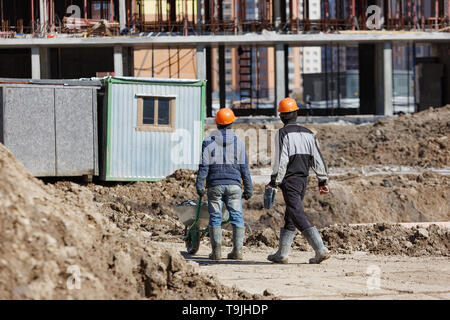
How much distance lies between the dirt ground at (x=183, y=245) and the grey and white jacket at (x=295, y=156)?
1.07 metres

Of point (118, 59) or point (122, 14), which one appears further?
point (122, 14)

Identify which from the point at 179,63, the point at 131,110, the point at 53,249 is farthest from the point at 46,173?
the point at 179,63

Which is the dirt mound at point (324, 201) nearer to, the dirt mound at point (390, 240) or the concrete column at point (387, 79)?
→ the dirt mound at point (390, 240)

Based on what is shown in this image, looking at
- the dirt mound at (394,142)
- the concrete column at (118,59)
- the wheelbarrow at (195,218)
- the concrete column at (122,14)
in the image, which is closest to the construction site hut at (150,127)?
the dirt mound at (394,142)

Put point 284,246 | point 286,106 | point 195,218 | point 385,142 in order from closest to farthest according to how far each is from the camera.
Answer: point 286,106 < point 284,246 < point 195,218 < point 385,142

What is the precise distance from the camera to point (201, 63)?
3266 cm

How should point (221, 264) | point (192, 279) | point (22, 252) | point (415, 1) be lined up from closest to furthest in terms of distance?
point (22, 252) < point (192, 279) < point (221, 264) < point (415, 1)

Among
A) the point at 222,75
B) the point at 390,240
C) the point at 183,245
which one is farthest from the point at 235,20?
the point at 390,240

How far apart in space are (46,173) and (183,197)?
2.98 meters

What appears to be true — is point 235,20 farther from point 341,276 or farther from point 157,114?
point 341,276

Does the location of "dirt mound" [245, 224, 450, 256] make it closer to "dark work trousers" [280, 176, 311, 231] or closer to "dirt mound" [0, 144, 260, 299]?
"dark work trousers" [280, 176, 311, 231]

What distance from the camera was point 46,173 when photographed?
643 inches

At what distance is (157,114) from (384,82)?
1811 centimetres
